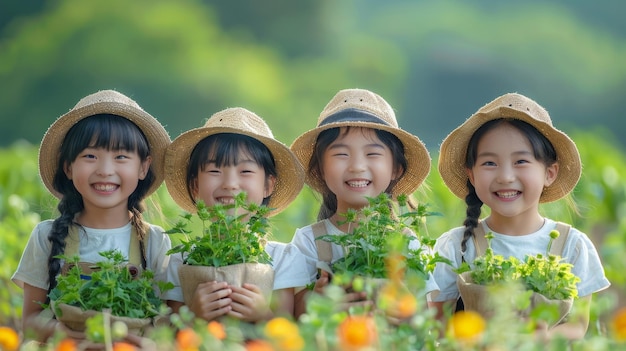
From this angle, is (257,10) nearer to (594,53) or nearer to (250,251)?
(594,53)

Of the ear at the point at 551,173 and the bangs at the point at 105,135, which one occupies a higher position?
the bangs at the point at 105,135

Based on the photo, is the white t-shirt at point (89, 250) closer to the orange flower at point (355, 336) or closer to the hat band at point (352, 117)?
the hat band at point (352, 117)

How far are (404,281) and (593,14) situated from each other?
26.9 metres

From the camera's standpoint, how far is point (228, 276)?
2961 mm

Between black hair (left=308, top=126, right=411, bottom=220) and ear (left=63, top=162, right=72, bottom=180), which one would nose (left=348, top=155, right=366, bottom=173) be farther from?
ear (left=63, top=162, right=72, bottom=180)

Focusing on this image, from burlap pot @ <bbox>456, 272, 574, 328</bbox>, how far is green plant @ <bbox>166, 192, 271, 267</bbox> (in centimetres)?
67

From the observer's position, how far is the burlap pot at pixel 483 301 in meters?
2.82

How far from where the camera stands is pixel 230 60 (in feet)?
70.8

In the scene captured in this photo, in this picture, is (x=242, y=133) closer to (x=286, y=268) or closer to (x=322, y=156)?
(x=322, y=156)

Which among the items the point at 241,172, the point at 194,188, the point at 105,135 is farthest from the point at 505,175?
the point at 105,135

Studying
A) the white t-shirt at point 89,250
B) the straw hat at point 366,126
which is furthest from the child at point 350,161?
the white t-shirt at point 89,250

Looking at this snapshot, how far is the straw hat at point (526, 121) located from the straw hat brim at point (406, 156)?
85 millimetres

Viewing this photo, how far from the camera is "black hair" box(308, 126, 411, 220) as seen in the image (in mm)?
3520

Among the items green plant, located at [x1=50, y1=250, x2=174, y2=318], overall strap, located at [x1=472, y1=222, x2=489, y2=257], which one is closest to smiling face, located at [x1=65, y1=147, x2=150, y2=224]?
green plant, located at [x1=50, y1=250, x2=174, y2=318]
